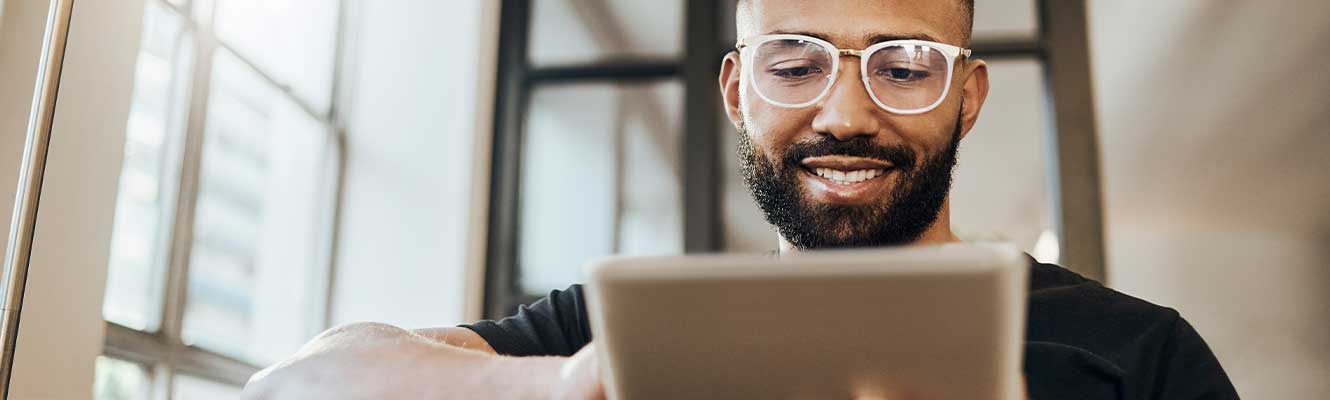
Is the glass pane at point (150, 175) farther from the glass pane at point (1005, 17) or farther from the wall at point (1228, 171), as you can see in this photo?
the wall at point (1228, 171)

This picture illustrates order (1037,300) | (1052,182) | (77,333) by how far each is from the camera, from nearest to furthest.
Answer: (1037,300) → (77,333) → (1052,182)

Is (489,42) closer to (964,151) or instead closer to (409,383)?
(964,151)

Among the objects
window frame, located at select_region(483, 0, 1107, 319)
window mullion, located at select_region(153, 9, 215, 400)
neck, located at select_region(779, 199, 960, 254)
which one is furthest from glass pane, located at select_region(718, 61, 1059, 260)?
window mullion, located at select_region(153, 9, 215, 400)

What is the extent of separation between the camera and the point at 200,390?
2.35 metres

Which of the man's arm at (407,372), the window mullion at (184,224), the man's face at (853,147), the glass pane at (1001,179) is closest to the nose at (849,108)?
the man's face at (853,147)

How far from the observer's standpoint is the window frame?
9.93 ft

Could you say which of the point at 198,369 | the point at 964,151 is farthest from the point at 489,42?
the point at 964,151

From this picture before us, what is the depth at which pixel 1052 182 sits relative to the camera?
3.10 m

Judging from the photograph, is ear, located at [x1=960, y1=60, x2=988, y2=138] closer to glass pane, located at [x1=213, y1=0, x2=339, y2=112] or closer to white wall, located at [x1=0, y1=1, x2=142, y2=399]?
white wall, located at [x1=0, y1=1, x2=142, y2=399]

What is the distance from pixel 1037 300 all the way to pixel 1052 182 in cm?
205

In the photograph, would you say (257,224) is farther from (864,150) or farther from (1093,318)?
(1093,318)

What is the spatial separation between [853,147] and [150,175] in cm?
142

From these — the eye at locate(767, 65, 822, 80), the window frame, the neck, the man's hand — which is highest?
the window frame

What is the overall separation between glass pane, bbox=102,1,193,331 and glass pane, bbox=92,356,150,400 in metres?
0.07
